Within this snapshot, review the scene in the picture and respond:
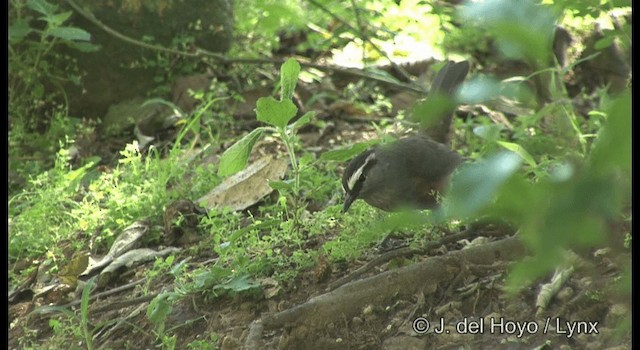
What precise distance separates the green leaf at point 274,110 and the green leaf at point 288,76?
0.05 m

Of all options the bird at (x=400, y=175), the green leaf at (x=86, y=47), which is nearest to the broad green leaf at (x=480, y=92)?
the bird at (x=400, y=175)

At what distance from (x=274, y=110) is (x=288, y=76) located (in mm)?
169

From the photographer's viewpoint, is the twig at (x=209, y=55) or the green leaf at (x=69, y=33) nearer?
the green leaf at (x=69, y=33)

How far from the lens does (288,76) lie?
430 centimetres

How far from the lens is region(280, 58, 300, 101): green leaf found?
4242 mm

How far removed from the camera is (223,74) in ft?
Answer: 24.5

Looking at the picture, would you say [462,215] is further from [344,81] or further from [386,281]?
[344,81]

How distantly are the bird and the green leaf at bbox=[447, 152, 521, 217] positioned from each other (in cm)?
302

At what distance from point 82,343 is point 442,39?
14.8 feet

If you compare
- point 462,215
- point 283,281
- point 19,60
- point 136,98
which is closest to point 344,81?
point 136,98

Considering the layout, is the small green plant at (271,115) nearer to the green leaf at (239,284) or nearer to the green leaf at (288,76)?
the green leaf at (288,76)

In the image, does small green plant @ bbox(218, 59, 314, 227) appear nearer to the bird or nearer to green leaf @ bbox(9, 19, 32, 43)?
the bird

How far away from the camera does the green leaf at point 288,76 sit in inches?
167

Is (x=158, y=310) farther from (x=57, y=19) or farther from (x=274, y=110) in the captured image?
(x=57, y=19)
